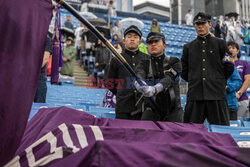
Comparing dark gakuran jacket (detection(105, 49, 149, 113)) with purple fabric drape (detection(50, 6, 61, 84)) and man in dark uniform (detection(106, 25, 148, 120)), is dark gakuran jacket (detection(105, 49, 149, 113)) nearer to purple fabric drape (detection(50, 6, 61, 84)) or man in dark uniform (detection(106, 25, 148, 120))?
man in dark uniform (detection(106, 25, 148, 120))

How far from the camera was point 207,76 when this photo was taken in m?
2.53

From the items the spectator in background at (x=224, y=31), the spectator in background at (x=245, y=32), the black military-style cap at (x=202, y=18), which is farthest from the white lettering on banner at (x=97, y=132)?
the spectator in background at (x=245, y=32)

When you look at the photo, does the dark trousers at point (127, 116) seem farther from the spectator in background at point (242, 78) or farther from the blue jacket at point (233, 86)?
the spectator in background at point (242, 78)

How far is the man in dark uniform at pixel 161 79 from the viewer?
7.48 feet

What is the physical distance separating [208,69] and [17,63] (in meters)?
2.00

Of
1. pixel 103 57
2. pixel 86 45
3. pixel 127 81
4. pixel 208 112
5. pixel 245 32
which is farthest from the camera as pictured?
pixel 245 32

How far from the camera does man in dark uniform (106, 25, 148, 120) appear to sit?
268 centimetres

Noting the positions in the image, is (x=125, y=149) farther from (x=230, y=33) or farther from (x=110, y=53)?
(x=230, y=33)

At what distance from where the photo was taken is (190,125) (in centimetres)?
163

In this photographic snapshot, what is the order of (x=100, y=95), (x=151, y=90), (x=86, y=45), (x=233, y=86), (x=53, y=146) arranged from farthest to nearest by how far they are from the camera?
(x=86, y=45), (x=100, y=95), (x=233, y=86), (x=151, y=90), (x=53, y=146)

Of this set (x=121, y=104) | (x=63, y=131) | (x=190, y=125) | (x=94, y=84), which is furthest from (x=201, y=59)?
(x=94, y=84)

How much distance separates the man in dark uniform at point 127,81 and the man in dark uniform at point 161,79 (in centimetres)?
31

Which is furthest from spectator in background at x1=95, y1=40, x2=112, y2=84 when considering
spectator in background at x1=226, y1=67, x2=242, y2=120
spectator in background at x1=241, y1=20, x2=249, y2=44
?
spectator in background at x1=241, y1=20, x2=249, y2=44

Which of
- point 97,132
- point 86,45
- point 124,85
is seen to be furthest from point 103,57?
point 97,132
